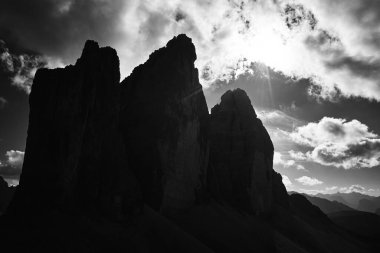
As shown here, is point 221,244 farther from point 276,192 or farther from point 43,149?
point 276,192

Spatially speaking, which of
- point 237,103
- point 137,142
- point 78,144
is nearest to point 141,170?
point 137,142

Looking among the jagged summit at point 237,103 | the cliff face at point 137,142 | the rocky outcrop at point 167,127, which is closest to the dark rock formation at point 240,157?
the jagged summit at point 237,103

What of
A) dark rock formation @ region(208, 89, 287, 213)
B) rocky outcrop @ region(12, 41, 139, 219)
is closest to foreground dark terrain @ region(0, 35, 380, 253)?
rocky outcrop @ region(12, 41, 139, 219)

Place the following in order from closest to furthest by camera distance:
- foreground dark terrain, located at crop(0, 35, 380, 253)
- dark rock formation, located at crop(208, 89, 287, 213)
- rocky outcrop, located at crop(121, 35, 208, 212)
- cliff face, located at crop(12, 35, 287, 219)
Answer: foreground dark terrain, located at crop(0, 35, 380, 253), cliff face, located at crop(12, 35, 287, 219), rocky outcrop, located at crop(121, 35, 208, 212), dark rock formation, located at crop(208, 89, 287, 213)

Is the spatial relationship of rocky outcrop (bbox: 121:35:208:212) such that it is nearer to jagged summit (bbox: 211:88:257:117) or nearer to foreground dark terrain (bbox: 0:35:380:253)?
foreground dark terrain (bbox: 0:35:380:253)

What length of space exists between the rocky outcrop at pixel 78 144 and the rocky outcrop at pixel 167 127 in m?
10.3

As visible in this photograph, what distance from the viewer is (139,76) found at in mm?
72562

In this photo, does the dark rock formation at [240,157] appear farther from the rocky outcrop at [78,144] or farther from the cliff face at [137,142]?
the rocky outcrop at [78,144]

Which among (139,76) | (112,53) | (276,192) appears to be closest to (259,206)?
(276,192)

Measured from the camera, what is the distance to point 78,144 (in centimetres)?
4538

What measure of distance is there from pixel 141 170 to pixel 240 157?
39532mm

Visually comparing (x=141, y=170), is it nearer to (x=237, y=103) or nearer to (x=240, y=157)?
(x=240, y=157)

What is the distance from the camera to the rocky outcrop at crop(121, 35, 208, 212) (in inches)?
2431

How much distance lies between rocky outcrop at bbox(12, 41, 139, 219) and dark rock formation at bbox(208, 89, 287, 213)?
38.0m
